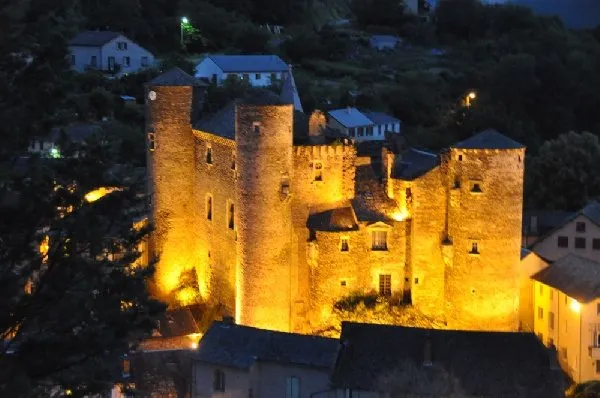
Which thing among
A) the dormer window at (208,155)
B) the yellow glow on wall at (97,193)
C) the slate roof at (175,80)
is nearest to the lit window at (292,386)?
the dormer window at (208,155)

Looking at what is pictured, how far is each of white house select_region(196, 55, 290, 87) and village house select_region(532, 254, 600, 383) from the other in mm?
33438

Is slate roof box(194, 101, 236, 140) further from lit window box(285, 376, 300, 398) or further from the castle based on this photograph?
lit window box(285, 376, 300, 398)

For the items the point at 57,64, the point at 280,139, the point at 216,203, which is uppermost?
the point at 57,64

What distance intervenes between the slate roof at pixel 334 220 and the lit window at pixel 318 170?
3.28ft

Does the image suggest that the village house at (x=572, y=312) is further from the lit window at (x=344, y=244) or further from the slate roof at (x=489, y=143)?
the lit window at (x=344, y=244)

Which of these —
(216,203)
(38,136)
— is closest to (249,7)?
(216,203)

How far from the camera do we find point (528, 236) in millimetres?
45719

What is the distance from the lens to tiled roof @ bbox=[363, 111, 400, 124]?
66.2 m

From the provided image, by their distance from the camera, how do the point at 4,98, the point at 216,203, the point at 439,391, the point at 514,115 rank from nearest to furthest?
the point at 4,98, the point at 439,391, the point at 216,203, the point at 514,115

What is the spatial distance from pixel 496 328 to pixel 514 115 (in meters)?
40.3

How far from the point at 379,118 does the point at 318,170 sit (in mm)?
33041

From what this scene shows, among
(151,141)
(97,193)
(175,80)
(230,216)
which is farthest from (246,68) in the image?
(97,193)

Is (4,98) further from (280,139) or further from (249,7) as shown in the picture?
(249,7)

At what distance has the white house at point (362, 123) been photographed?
62250mm
